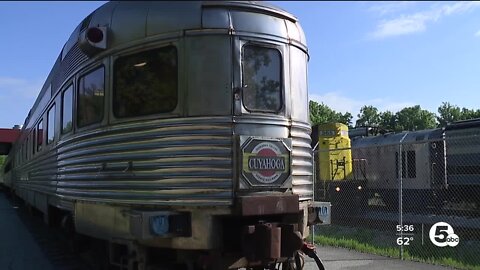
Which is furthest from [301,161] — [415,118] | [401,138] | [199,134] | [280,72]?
[415,118]

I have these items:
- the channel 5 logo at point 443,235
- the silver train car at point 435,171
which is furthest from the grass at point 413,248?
the silver train car at point 435,171

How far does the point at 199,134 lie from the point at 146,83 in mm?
821

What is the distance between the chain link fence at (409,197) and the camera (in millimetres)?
10289

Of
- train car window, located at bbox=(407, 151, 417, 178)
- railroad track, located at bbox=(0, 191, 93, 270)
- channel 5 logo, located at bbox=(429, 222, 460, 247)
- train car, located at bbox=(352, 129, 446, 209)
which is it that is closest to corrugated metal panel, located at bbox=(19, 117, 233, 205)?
railroad track, located at bbox=(0, 191, 93, 270)

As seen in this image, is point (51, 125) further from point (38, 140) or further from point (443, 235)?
point (443, 235)

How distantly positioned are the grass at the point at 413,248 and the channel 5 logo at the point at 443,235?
4.5 inches

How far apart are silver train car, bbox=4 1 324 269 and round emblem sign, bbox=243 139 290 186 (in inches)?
0.4

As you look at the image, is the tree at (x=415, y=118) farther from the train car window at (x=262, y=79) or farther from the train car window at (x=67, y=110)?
the train car window at (x=262, y=79)

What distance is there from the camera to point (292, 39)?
5.25 metres

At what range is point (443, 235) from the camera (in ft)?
35.1

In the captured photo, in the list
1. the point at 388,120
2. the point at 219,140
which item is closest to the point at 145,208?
the point at 219,140

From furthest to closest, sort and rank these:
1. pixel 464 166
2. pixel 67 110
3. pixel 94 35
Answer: pixel 464 166 < pixel 67 110 < pixel 94 35

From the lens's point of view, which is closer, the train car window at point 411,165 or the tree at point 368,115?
the train car window at point 411,165

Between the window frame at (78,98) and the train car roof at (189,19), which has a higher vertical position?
the train car roof at (189,19)
